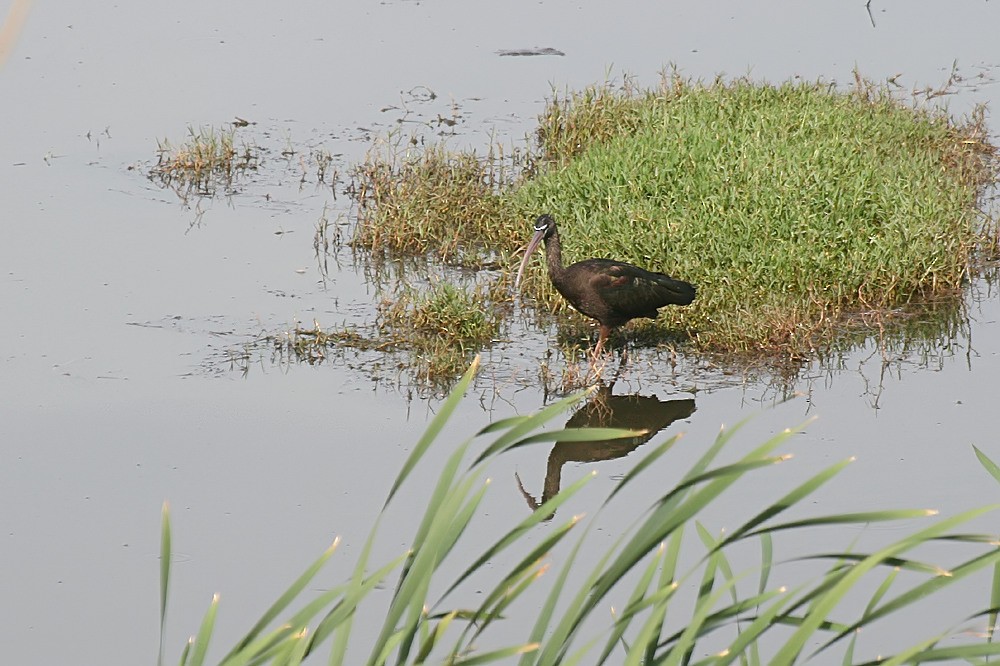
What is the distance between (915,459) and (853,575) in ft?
17.2

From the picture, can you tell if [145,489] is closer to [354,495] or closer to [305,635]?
[354,495]

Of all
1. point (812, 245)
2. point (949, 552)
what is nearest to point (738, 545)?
point (949, 552)

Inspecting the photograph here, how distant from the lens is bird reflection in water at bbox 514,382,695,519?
26.2 ft

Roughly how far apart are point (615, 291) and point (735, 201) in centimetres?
215

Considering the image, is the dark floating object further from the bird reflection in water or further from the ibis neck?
the bird reflection in water

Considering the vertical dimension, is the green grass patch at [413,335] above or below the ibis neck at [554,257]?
below

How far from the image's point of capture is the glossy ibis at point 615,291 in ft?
28.8

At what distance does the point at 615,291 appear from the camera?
28.8ft

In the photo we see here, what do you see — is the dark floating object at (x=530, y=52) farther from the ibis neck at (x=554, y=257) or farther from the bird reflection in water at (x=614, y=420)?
the bird reflection in water at (x=614, y=420)

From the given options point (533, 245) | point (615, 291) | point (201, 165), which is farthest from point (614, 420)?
point (201, 165)

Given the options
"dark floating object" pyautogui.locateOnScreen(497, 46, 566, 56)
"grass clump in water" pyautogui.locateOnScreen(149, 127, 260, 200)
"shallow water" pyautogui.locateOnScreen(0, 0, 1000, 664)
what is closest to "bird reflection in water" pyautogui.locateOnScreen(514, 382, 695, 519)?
"shallow water" pyautogui.locateOnScreen(0, 0, 1000, 664)

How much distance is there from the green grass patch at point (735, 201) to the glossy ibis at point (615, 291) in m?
0.39

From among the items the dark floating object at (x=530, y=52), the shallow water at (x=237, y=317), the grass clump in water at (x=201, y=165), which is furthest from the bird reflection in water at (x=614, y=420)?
the dark floating object at (x=530, y=52)

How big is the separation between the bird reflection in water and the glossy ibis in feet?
1.33
